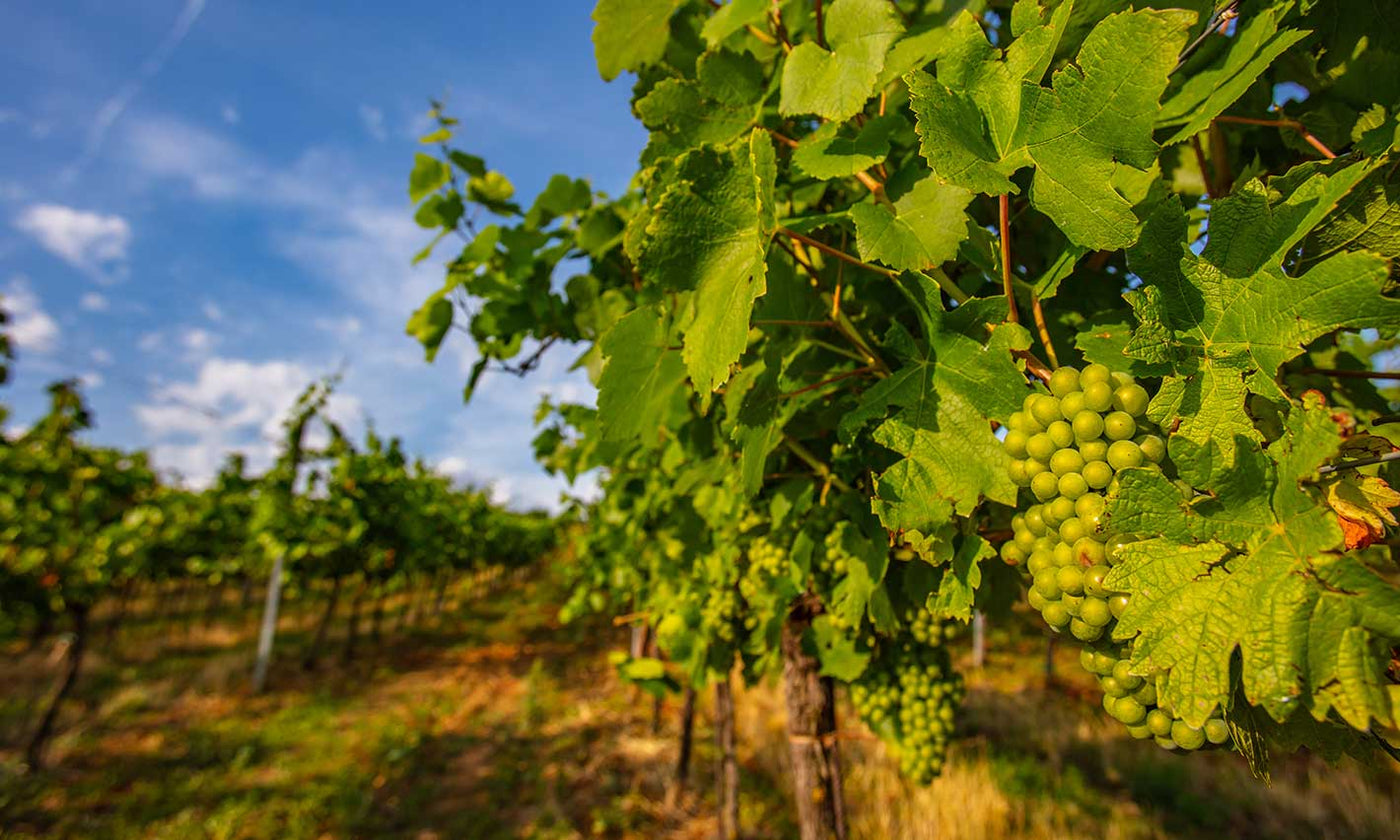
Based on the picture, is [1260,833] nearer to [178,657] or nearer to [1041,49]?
[1041,49]

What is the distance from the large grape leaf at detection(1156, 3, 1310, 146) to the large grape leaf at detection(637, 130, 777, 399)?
1.64ft

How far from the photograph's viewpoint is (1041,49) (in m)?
0.74

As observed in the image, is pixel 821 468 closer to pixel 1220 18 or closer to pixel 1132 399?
pixel 1132 399

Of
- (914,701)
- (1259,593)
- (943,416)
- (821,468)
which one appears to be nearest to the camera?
(1259,593)

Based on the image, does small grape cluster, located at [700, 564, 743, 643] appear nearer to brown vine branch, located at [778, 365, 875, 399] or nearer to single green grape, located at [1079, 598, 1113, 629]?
brown vine branch, located at [778, 365, 875, 399]

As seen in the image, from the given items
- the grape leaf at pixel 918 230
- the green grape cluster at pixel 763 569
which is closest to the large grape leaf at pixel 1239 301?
the grape leaf at pixel 918 230

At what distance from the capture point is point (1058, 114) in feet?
2.45

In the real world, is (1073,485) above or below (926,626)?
above

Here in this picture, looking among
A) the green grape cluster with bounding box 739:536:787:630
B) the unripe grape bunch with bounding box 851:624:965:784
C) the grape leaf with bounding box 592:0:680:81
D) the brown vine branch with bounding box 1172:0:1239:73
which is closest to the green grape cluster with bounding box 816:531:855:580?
the green grape cluster with bounding box 739:536:787:630

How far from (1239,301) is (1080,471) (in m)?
0.25

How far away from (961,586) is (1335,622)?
1.42 feet

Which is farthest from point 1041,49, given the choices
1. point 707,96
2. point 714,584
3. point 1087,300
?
point 714,584

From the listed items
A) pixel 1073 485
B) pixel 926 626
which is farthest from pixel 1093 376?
pixel 926 626

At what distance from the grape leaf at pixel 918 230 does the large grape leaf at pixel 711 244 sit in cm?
13
